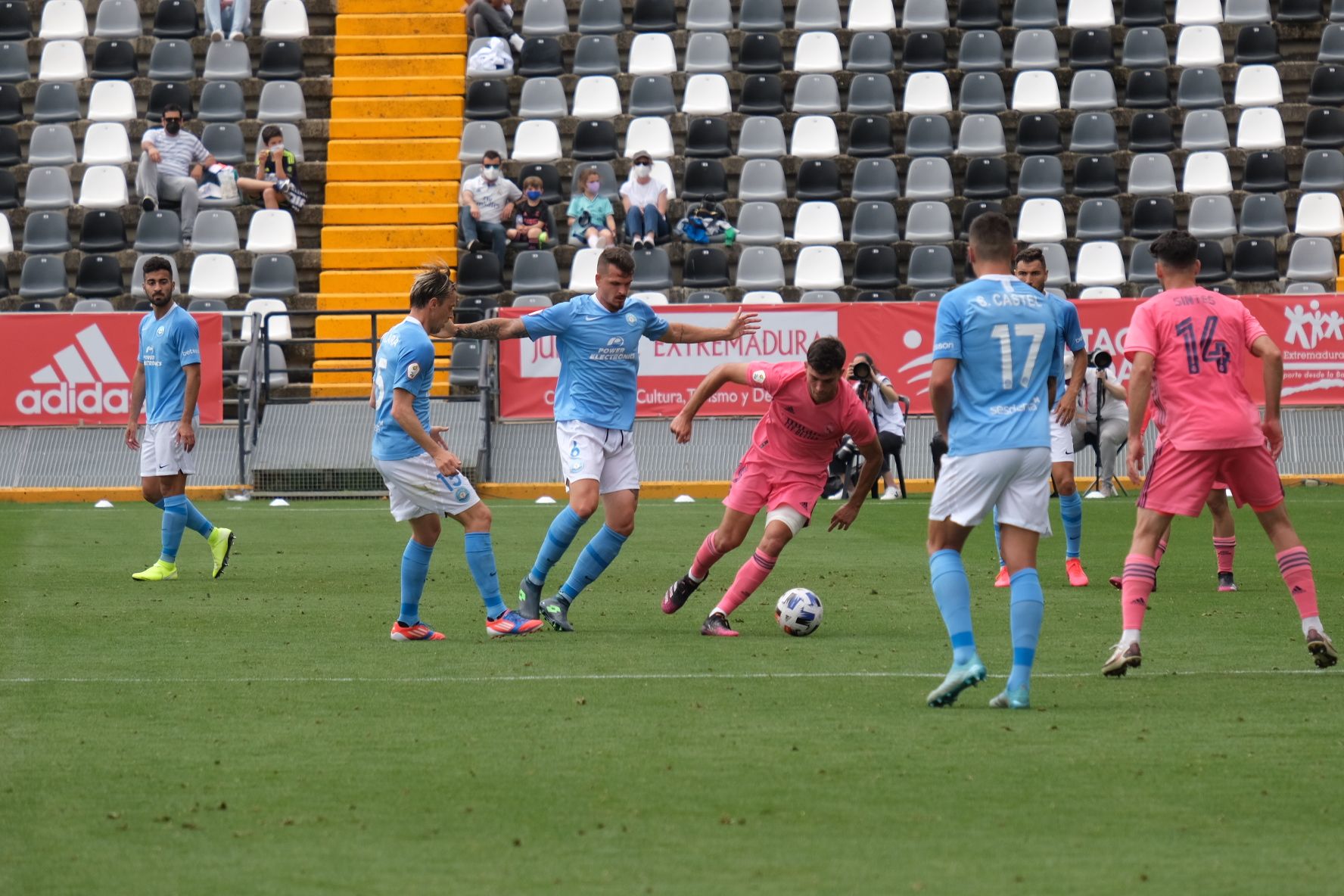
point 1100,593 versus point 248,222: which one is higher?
point 248,222

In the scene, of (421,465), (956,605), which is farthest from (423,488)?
(956,605)

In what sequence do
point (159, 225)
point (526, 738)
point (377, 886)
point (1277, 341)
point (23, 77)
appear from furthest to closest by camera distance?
point (23, 77)
point (159, 225)
point (1277, 341)
point (526, 738)
point (377, 886)

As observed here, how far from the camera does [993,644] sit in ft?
30.5

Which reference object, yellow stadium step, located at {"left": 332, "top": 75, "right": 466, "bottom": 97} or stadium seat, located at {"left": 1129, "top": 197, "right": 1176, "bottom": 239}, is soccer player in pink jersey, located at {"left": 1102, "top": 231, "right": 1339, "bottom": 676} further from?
yellow stadium step, located at {"left": 332, "top": 75, "right": 466, "bottom": 97}

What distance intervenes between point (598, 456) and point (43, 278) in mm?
16938

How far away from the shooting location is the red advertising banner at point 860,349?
2122cm

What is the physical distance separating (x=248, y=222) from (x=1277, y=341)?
14.4m

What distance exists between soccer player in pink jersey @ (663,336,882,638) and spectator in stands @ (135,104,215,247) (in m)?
17.2

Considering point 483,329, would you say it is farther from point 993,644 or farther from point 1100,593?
point 1100,593

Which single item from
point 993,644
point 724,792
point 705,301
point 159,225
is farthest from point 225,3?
point 724,792

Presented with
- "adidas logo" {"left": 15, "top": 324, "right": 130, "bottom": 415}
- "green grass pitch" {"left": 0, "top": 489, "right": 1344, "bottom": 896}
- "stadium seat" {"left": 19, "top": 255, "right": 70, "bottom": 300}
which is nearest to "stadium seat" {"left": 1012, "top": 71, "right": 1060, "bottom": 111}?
"adidas logo" {"left": 15, "top": 324, "right": 130, "bottom": 415}

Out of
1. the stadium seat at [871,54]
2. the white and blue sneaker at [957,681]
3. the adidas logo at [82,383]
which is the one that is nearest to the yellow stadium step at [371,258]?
the adidas logo at [82,383]

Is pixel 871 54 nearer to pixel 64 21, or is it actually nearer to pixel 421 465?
pixel 64 21

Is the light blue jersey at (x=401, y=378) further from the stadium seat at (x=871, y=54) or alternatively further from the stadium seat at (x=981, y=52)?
the stadium seat at (x=981, y=52)
